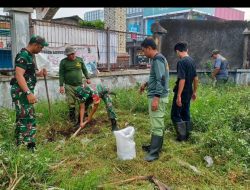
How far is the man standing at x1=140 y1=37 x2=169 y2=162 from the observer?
13.1ft

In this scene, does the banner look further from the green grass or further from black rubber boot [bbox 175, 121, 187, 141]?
black rubber boot [bbox 175, 121, 187, 141]

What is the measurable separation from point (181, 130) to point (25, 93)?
2.58 metres

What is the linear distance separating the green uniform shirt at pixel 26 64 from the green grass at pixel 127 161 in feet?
3.02

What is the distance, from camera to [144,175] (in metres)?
3.63

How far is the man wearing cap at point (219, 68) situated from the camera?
8.70 meters

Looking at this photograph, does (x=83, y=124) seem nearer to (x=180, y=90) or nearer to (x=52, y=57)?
(x=180, y=90)

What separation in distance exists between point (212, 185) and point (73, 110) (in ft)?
11.2

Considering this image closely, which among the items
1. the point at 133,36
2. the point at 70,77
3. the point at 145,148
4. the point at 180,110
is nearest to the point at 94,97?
the point at 70,77

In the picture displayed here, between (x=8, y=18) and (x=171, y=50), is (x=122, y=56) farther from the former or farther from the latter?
(x=8, y=18)

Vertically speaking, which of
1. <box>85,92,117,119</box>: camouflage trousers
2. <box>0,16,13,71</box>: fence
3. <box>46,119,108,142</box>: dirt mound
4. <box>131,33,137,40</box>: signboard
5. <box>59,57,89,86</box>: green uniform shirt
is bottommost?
<box>46,119,108,142</box>: dirt mound

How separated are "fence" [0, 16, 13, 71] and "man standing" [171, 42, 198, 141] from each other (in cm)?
396

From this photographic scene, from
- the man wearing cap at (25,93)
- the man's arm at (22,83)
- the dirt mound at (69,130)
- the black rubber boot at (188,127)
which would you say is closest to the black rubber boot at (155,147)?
the black rubber boot at (188,127)

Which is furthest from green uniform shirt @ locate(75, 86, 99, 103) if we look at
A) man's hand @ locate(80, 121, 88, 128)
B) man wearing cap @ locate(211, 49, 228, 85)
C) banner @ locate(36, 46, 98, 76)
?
man wearing cap @ locate(211, 49, 228, 85)

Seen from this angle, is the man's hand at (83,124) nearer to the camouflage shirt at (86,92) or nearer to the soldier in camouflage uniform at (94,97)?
the soldier in camouflage uniform at (94,97)
